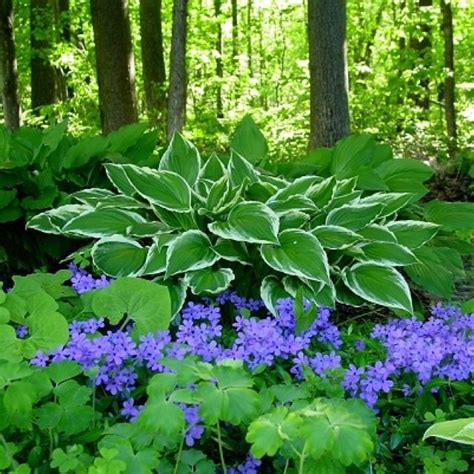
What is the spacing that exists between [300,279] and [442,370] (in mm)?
968

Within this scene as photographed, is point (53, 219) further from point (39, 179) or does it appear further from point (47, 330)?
point (47, 330)

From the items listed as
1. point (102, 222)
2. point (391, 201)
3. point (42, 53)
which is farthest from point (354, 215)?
point (42, 53)

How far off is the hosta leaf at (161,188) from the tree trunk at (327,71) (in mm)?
3478

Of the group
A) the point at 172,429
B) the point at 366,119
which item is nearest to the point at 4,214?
the point at 172,429

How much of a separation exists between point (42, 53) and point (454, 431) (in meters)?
11.9

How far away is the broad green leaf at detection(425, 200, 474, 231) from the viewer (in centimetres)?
344

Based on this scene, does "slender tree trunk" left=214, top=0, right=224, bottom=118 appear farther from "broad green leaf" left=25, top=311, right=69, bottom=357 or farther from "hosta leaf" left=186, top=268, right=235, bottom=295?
"broad green leaf" left=25, top=311, right=69, bottom=357

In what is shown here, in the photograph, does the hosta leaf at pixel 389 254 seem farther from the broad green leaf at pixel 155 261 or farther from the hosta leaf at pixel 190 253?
the broad green leaf at pixel 155 261

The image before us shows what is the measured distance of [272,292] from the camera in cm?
270

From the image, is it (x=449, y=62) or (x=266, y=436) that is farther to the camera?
(x=449, y=62)

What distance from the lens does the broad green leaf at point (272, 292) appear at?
2624 millimetres

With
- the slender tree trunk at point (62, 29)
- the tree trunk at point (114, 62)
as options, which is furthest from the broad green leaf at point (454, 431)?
the slender tree trunk at point (62, 29)

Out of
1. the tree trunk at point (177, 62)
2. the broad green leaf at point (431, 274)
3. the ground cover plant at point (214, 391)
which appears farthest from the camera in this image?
the tree trunk at point (177, 62)

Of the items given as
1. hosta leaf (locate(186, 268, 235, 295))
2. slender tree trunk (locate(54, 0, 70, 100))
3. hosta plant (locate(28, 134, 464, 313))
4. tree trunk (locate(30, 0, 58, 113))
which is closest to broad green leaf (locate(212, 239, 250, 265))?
hosta plant (locate(28, 134, 464, 313))
